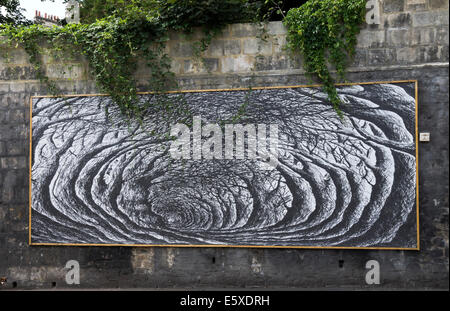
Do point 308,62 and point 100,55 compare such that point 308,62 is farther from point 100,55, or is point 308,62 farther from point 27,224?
point 27,224

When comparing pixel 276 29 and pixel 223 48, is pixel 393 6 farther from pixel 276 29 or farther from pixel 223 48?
pixel 223 48

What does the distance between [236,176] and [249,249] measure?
0.97m

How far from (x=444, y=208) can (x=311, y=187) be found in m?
1.61

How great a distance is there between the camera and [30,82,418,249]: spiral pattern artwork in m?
5.30

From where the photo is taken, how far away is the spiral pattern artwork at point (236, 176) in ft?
17.4

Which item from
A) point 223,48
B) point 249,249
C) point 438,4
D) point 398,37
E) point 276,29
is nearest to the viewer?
point 438,4

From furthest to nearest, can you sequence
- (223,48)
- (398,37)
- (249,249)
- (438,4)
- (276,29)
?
1. (223,48)
2. (276,29)
3. (249,249)
4. (398,37)
5. (438,4)

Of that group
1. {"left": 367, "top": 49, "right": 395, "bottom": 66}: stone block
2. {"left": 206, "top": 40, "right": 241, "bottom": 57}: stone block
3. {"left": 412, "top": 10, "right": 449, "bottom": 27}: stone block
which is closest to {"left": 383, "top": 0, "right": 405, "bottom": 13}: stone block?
{"left": 412, "top": 10, "right": 449, "bottom": 27}: stone block

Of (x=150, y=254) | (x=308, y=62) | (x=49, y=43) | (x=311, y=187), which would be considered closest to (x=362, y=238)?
(x=311, y=187)

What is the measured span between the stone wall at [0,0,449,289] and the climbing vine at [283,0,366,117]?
17cm

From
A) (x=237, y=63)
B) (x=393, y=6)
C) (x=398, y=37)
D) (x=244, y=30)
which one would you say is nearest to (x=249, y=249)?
(x=237, y=63)

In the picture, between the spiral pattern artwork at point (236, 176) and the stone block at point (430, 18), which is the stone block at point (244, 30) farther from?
the stone block at point (430, 18)

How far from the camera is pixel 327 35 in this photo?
5508 mm

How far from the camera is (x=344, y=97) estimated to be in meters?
5.46
